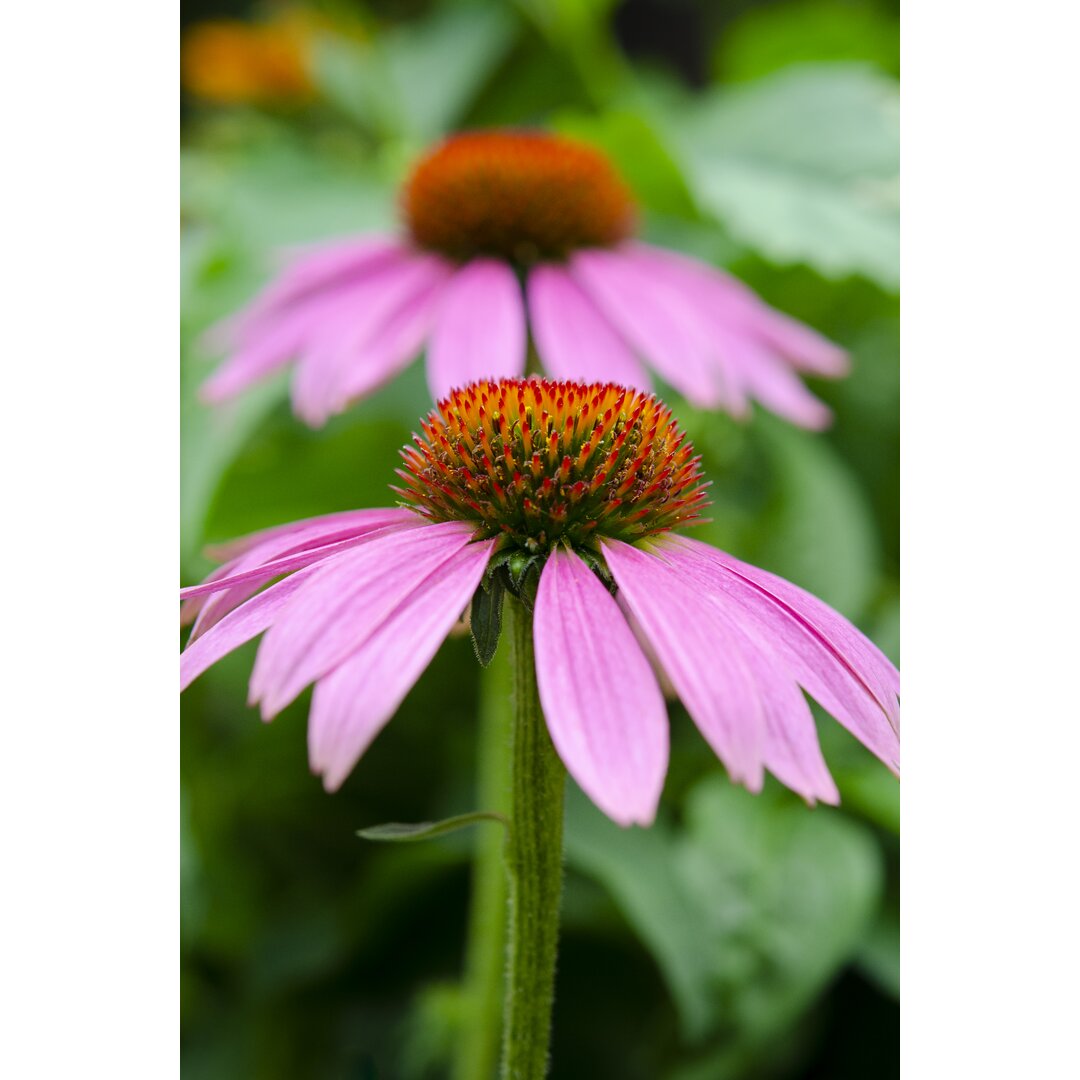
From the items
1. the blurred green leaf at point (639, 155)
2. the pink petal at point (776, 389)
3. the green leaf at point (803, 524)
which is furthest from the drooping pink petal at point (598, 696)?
the blurred green leaf at point (639, 155)

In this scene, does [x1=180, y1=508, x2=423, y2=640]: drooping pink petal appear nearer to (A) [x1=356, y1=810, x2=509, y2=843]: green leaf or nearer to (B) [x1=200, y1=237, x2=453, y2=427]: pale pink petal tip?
(A) [x1=356, y1=810, x2=509, y2=843]: green leaf

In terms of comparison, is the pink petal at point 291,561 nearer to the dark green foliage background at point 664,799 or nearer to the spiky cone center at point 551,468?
the spiky cone center at point 551,468

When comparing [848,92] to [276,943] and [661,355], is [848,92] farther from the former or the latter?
[276,943]

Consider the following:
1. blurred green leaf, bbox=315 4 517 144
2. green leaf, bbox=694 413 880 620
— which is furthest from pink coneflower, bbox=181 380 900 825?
blurred green leaf, bbox=315 4 517 144
